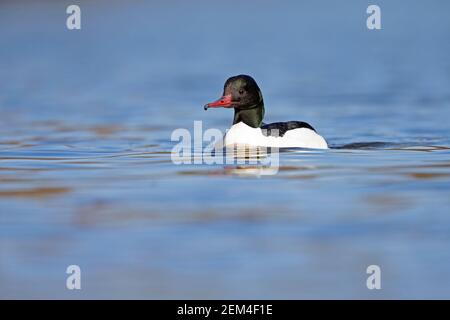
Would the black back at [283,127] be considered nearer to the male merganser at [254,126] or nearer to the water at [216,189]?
the male merganser at [254,126]

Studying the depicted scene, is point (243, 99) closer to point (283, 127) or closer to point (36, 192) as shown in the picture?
point (283, 127)

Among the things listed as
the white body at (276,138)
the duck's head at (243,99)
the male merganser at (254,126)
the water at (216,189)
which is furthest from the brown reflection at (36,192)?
the white body at (276,138)

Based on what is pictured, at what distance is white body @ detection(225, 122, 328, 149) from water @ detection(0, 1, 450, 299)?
0.23 meters

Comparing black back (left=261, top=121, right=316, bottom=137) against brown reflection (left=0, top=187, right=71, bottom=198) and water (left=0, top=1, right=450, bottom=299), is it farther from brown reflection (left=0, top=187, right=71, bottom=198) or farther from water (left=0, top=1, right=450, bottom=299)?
brown reflection (left=0, top=187, right=71, bottom=198)

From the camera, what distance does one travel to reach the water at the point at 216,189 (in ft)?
23.2

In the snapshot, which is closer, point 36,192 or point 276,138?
point 36,192

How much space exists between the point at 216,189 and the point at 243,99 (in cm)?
327

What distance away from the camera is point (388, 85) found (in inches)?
848

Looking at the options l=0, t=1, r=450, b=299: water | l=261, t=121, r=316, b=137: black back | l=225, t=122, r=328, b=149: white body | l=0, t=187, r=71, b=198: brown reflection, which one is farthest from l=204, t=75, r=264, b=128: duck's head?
l=0, t=187, r=71, b=198: brown reflection

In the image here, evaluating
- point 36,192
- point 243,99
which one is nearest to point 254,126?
point 243,99

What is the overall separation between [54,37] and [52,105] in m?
13.3

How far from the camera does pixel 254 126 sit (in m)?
13.2

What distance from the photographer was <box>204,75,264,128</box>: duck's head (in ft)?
41.9

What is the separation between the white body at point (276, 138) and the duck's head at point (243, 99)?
13 cm
